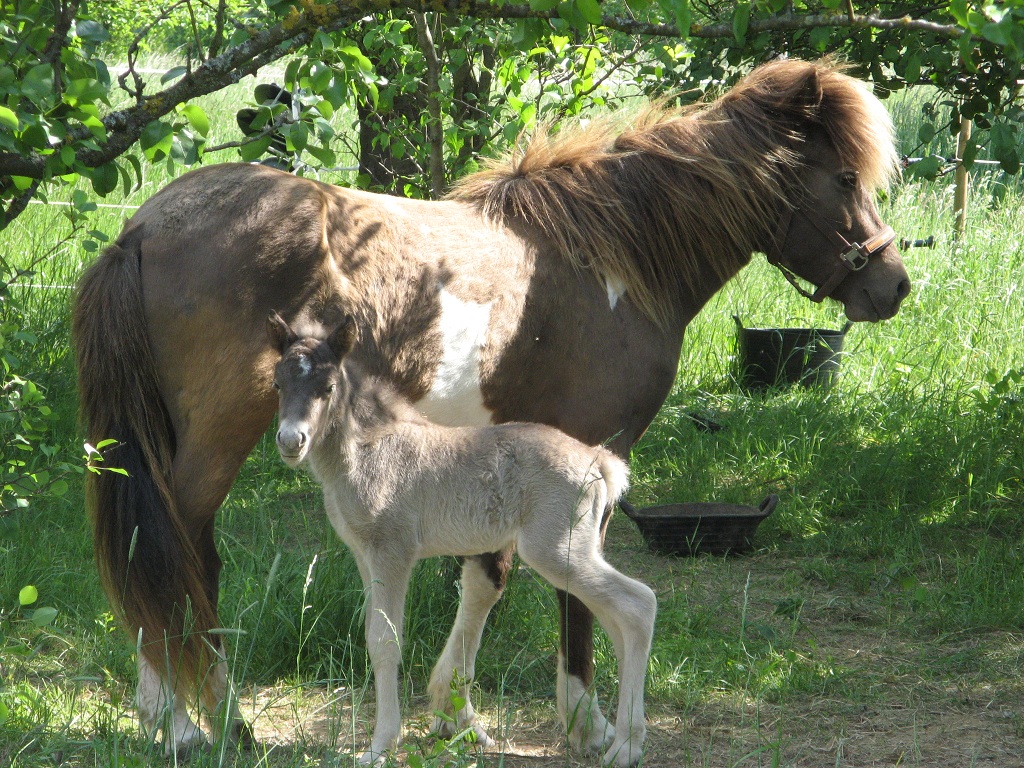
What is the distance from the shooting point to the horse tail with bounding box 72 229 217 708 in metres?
3.24

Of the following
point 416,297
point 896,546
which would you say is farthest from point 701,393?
point 416,297

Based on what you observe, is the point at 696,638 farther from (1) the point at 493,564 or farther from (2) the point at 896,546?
(2) the point at 896,546

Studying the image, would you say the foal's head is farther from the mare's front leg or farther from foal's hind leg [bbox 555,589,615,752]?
foal's hind leg [bbox 555,589,615,752]

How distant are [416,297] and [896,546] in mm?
3449

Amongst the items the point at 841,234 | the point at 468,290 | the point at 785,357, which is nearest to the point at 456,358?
the point at 468,290

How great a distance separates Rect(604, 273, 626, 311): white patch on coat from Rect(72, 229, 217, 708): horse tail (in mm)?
1773

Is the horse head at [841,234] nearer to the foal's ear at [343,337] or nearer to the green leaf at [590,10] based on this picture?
the green leaf at [590,10]

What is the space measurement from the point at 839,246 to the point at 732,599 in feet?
6.46

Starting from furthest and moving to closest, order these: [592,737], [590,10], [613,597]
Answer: [592,737] < [613,597] < [590,10]

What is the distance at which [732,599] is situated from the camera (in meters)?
5.02

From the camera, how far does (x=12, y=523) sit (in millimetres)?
3037

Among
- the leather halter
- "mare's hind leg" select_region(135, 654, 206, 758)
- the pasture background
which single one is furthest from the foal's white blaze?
the leather halter

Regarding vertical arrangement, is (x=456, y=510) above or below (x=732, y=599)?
above

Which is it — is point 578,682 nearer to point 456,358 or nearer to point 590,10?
point 456,358
